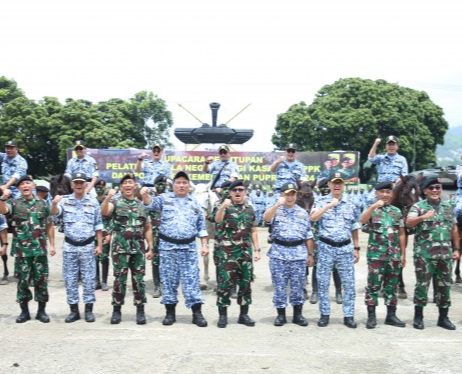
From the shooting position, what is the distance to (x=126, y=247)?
7.08m

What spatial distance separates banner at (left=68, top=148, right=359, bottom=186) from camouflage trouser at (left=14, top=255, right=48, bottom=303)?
1550cm

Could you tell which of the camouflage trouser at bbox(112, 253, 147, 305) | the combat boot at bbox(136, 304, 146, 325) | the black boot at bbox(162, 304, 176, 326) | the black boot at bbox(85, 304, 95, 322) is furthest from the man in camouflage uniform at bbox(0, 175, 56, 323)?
the black boot at bbox(162, 304, 176, 326)

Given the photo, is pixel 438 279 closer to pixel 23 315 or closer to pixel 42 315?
pixel 42 315

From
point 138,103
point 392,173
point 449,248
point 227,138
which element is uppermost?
point 138,103

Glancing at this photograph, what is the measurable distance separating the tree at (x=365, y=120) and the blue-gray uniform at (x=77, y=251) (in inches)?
1409

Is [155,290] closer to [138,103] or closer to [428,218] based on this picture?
[428,218]

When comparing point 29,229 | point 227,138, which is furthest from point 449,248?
point 227,138

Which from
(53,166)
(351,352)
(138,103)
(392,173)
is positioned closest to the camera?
(351,352)

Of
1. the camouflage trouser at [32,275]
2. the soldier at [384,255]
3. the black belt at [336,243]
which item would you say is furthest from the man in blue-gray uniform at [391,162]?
the camouflage trouser at [32,275]

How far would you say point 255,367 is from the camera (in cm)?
533

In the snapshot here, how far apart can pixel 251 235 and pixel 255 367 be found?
2.31m

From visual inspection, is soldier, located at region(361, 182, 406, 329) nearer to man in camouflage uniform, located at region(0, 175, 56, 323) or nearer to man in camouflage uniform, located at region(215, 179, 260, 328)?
man in camouflage uniform, located at region(215, 179, 260, 328)

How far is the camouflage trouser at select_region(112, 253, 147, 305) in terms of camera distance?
7.08m

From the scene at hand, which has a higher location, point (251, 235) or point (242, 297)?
point (251, 235)
